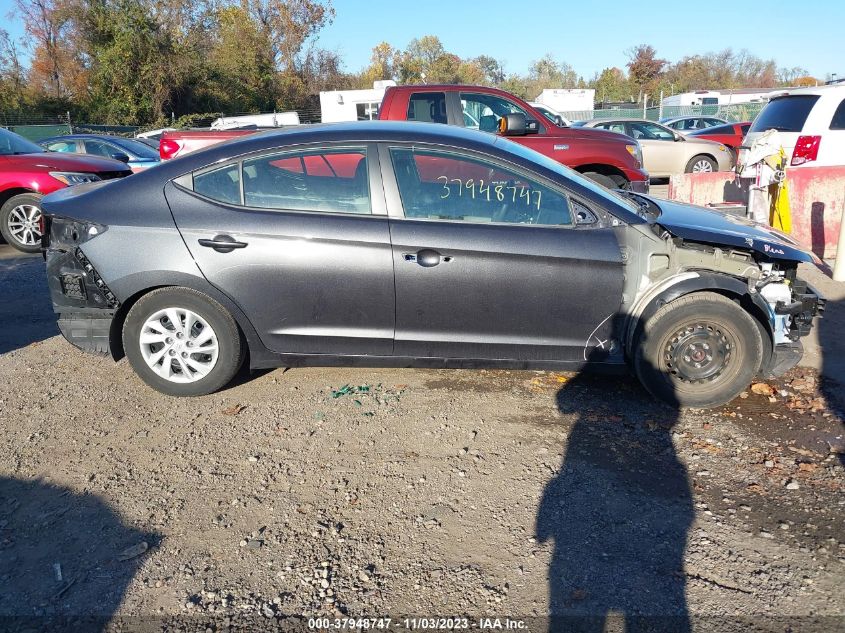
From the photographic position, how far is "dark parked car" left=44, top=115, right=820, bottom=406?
13.1ft

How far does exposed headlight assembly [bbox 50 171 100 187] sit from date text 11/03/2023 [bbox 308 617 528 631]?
7.84 m

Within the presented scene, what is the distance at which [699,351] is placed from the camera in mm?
4094

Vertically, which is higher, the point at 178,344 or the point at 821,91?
the point at 821,91

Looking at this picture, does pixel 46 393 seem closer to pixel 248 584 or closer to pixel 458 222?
pixel 248 584

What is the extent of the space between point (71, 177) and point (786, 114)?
9.61m

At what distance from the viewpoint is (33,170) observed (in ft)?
27.9

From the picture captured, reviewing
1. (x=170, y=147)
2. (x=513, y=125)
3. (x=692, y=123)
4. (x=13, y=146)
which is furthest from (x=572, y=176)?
(x=692, y=123)

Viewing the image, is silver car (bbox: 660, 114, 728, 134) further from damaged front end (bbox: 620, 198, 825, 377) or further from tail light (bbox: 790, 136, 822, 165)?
damaged front end (bbox: 620, 198, 825, 377)

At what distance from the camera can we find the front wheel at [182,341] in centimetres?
413

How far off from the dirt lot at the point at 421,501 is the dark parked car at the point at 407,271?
0.33 meters

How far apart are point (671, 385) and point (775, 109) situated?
6.75 meters

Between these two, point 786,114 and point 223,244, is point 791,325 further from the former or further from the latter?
point 786,114

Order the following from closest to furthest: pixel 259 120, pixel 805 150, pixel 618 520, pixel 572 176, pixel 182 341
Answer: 1. pixel 618 520
2. pixel 182 341
3. pixel 572 176
4. pixel 805 150
5. pixel 259 120

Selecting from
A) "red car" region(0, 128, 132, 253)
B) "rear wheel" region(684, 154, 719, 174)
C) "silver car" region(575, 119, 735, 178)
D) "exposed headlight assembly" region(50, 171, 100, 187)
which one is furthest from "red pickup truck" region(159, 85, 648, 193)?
"rear wheel" region(684, 154, 719, 174)
